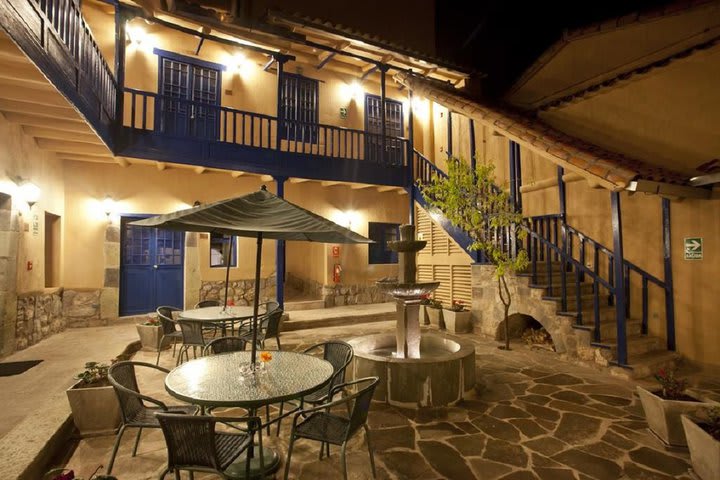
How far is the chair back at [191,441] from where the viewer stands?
8.07 feet

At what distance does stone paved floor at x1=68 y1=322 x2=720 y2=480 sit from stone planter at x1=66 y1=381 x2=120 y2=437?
124 mm

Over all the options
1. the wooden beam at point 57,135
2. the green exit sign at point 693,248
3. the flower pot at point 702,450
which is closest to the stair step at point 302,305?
the wooden beam at point 57,135

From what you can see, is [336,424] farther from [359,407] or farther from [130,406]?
[130,406]

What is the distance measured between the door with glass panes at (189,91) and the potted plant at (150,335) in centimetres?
499

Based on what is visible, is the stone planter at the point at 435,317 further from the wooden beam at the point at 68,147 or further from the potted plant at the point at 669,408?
the wooden beam at the point at 68,147

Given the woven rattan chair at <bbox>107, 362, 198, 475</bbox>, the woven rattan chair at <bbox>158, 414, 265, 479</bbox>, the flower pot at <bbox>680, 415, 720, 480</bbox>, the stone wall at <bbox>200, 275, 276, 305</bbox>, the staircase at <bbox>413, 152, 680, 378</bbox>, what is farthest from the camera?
the stone wall at <bbox>200, 275, 276, 305</bbox>

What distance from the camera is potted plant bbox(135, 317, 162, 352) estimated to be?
23.3ft

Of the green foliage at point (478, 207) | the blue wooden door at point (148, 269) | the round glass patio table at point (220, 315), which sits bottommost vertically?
the round glass patio table at point (220, 315)

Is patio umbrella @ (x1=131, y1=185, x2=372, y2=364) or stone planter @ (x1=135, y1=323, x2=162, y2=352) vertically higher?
patio umbrella @ (x1=131, y1=185, x2=372, y2=364)

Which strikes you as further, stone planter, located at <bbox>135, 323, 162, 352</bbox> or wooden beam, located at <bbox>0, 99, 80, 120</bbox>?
stone planter, located at <bbox>135, 323, 162, 352</bbox>

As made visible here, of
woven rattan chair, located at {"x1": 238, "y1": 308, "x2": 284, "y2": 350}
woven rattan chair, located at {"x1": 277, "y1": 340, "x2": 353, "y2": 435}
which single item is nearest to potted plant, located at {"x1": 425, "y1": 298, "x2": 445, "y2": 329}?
woven rattan chair, located at {"x1": 238, "y1": 308, "x2": 284, "y2": 350}

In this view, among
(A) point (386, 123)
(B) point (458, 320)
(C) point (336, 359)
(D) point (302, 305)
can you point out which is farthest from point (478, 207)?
(A) point (386, 123)

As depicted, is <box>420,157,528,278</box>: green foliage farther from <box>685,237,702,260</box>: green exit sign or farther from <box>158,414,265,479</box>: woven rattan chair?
<box>158,414,265,479</box>: woven rattan chair

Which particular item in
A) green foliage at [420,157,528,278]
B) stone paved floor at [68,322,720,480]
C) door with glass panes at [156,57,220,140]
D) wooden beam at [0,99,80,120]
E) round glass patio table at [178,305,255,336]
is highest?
door with glass panes at [156,57,220,140]
